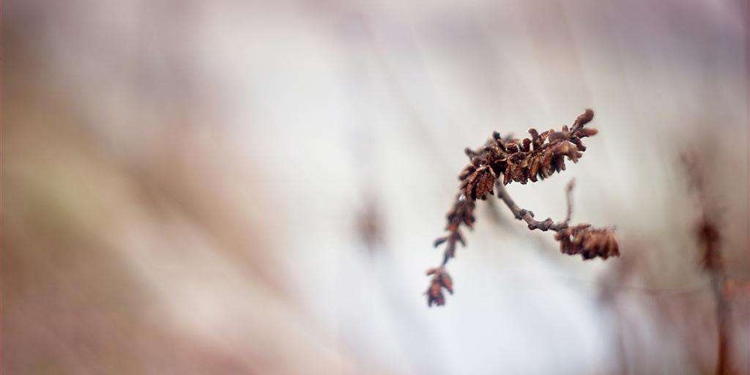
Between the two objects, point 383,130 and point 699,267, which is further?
point 383,130

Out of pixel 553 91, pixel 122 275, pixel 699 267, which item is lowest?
pixel 122 275

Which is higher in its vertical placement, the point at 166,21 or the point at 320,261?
the point at 166,21

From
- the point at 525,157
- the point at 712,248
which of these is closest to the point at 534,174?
the point at 525,157

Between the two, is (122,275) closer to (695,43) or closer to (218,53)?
(218,53)

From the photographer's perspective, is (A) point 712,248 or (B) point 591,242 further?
(A) point 712,248

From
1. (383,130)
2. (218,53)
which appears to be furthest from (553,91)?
(218,53)

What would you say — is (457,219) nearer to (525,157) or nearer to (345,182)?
(525,157)

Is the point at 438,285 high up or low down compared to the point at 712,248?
down

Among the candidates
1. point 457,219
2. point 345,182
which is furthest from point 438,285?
point 345,182
